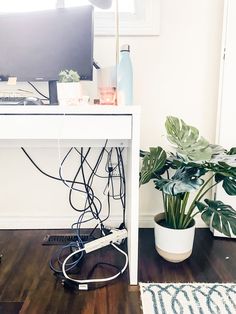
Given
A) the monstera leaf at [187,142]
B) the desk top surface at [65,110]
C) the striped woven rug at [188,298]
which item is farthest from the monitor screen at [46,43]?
the striped woven rug at [188,298]

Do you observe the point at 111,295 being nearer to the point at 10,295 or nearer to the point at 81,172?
the point at 10,295

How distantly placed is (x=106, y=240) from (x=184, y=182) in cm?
51

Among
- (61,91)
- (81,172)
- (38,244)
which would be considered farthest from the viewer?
(81,172)

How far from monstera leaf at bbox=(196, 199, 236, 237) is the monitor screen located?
807mm

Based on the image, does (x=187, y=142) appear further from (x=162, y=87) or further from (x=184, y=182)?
(x=162, y=87)

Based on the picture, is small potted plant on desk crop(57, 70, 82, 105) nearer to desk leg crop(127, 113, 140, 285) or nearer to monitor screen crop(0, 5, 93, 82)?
monitor screen crop(0, 5, 93, 82)

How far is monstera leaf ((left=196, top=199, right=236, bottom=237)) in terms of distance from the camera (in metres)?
1.01

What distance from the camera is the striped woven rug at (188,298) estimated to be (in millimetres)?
925

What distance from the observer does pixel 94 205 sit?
1.55 metres

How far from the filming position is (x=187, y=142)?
110 cm

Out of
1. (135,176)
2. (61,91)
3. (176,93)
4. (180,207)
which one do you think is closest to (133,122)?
(135,176)

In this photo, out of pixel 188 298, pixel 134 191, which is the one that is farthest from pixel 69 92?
pixel 188 298

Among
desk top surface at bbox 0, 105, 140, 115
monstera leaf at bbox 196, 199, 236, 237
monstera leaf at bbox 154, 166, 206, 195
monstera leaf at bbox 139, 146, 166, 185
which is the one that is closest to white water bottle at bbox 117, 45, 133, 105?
desk top surface at bbox 0, 105, 140, 115

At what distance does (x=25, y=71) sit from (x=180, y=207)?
3.24ft
